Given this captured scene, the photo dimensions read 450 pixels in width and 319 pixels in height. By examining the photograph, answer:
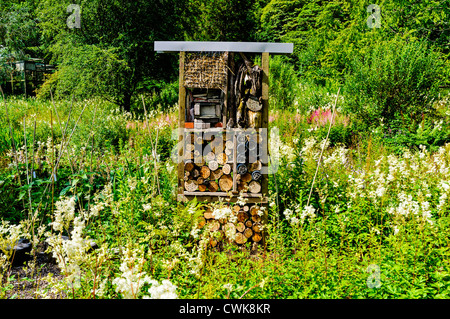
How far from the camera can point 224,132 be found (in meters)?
3.53

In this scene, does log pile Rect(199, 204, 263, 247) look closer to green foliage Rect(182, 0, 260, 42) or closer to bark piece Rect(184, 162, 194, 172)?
bark piece Rect(184, 162, 194, 172)

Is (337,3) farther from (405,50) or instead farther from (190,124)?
(190,124)

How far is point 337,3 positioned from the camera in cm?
1839

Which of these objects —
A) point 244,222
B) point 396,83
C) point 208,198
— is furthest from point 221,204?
point 396,83

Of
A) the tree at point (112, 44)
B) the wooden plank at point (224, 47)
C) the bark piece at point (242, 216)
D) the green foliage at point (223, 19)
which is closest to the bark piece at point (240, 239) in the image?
the bark piece at point (242, 216)

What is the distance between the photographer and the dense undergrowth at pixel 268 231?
2260 millimetres

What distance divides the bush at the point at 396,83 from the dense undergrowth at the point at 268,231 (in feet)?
2.16

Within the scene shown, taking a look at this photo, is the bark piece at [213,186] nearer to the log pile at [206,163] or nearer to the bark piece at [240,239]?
the log pile at [206,163]

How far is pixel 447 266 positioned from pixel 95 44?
415 inches

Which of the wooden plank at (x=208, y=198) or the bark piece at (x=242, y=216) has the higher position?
the wooden plank at (x=208, y=198)

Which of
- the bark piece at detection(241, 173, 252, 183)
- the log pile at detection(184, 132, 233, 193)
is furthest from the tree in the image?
the bark piece at detection(241, 173, 252, 183)
